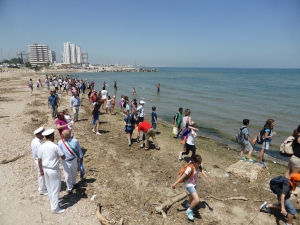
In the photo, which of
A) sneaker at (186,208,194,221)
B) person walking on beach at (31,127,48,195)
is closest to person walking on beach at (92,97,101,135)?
person walking on beach at (31,127,48,195)

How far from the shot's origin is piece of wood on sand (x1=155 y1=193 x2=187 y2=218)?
16.3 ft

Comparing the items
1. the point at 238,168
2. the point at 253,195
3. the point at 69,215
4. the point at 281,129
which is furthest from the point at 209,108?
the point at 69,215

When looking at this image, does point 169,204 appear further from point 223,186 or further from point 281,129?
point 281,129

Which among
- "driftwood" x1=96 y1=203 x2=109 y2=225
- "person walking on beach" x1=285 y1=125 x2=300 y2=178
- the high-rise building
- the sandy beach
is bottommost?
the sandy beach

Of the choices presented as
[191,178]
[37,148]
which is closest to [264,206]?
[191,178]

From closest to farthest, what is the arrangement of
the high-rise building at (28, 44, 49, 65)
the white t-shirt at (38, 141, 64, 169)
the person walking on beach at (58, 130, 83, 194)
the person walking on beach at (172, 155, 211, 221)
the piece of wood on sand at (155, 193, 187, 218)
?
the white t-shirt at (38, 141, 64, 169), the person walking on beach at (172, 155, 211, 221), the piece of wood on sand at (155, 193, 187, 218), the person walking on beach at (58, 130, 83, 194), the high-rise building at (28, 44, 49, 65)

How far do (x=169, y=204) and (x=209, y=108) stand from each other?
17295 mm

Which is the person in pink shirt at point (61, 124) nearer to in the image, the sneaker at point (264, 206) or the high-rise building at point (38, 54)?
the sneaker at point (264, 206)

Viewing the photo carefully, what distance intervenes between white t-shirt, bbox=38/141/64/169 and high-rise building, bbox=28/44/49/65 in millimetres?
203862

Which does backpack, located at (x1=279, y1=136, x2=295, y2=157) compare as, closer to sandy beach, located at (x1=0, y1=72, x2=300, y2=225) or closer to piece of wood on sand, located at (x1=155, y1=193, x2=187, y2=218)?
sandy beach, located at (x1=0, y1=72, x2=300, y2=225)

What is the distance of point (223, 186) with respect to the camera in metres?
6.45

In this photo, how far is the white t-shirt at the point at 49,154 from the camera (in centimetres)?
441

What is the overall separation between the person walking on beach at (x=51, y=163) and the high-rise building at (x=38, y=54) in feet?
669

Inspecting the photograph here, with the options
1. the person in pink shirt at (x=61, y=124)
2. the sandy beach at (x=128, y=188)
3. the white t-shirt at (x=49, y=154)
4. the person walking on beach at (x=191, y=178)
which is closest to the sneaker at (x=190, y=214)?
the person walking on beach at (x=191, y=178)
